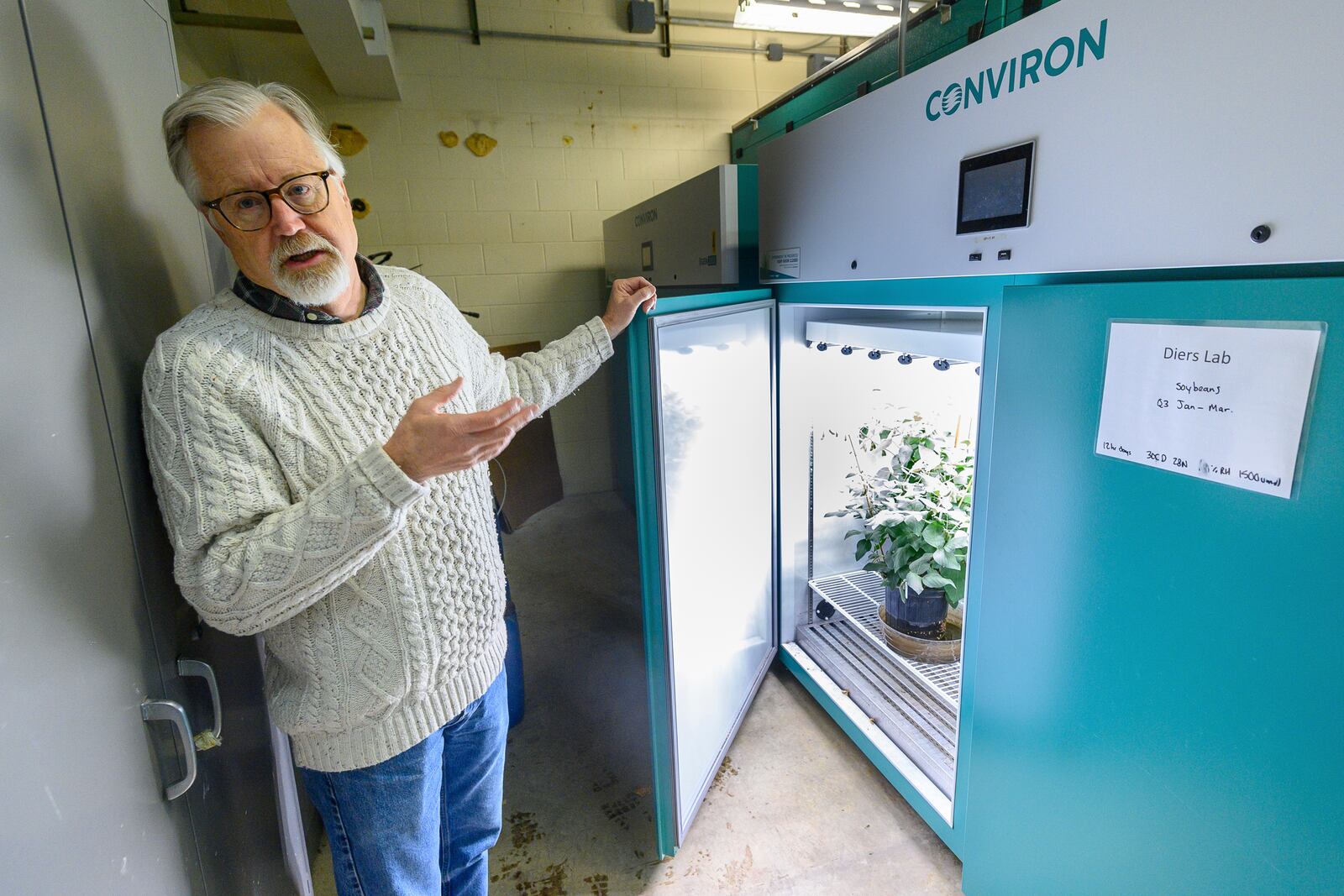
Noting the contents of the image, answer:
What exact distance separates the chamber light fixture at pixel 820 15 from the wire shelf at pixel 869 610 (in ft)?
5.96

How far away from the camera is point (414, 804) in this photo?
1.02 m

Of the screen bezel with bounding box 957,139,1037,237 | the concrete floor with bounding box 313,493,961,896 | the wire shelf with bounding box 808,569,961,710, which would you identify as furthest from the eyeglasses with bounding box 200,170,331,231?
the wire shelf with bounding box 808,569,961,710

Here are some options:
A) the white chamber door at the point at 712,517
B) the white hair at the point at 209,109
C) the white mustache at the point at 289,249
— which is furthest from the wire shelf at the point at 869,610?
the white hair at the point at 209,109

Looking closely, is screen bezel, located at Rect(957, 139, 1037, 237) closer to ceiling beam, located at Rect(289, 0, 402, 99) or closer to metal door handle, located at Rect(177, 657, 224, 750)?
metal door handle, located at Rect(177, 657, 224, 750)

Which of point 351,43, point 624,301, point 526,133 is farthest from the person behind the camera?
point 526,133

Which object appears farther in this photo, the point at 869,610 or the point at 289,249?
the point at 869,610

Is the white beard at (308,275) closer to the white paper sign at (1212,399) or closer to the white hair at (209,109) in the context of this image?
the white hair at (209,109)

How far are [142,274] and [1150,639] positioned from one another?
1.57m

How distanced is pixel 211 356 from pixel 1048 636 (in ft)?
4.43

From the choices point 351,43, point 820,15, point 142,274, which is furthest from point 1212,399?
point 351,43

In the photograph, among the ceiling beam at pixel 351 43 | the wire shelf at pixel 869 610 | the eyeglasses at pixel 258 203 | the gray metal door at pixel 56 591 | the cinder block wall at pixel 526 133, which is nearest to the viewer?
the gray metal door at pixel 56 591

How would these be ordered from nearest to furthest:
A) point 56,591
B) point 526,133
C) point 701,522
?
1. point 56,591
2. point 701,522
3. point 526,133

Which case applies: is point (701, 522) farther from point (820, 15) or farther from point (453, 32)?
point (453, 32)

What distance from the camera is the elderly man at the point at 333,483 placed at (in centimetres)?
76
